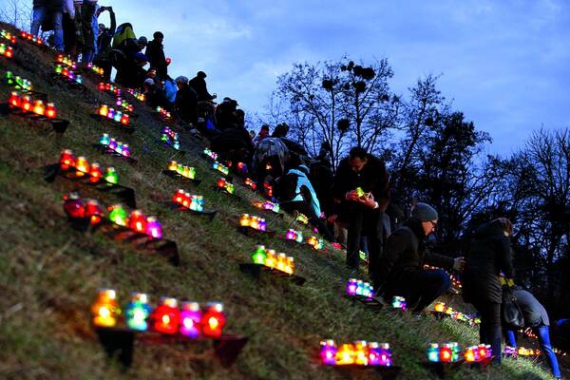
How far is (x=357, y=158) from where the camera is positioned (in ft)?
28.2

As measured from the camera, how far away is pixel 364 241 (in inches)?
528

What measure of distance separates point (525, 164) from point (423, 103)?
7.01 metres

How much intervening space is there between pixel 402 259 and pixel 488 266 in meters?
1.12

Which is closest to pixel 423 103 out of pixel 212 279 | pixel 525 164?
pixel 525 164

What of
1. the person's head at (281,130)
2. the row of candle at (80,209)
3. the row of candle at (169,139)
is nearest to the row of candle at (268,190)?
the person's head at (281,130)

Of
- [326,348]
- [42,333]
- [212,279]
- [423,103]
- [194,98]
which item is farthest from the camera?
[423,103]

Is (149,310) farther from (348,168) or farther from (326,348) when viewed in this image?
(348,168)

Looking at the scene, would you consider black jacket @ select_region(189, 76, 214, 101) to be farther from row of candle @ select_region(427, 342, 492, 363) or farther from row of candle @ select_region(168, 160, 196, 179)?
row of candle @ select_region(427, 342, 492, 363)

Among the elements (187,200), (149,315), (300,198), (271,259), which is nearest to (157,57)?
(300,198)

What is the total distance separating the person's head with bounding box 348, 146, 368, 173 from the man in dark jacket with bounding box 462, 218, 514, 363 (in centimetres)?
189

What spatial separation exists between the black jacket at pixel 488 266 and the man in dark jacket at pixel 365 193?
1.28 m

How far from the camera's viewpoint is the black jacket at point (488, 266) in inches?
310

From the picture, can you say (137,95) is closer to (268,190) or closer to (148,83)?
(148,83)

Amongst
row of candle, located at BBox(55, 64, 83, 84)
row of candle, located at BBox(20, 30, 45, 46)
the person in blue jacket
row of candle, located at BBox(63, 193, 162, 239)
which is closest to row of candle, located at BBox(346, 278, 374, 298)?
row of candle, located at BBox(63, 193, 162, 239)
